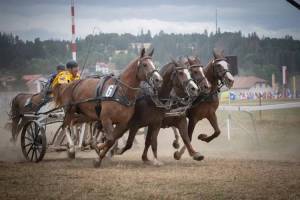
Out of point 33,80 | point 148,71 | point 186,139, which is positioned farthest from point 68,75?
point 33,80

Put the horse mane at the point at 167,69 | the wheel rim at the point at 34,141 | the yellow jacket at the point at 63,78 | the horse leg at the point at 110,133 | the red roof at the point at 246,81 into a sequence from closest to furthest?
the horse leg at the point at 110,133 → the horse mane at the point at 167,69 → the wheel rim at the point at 34,141 → the yellow jacket at the point at 63,78 → the red roof at the point at 246,81

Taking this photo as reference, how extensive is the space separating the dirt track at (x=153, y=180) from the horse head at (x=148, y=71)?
163cm

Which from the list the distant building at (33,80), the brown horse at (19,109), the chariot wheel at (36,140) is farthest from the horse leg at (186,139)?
the distant building at (33,80)

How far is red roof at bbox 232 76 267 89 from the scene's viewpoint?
30.8 m

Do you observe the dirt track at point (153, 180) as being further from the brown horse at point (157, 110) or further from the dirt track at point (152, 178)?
the brown horse at point (157, 110)

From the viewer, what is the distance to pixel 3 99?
29.2m

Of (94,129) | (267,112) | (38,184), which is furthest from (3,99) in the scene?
(38,184)

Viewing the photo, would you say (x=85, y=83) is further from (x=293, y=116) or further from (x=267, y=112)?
(x=267, y=112)

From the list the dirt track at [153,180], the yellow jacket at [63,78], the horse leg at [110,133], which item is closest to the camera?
the dirt track at [153,180]

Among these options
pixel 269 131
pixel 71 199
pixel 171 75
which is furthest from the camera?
pixel 269 131

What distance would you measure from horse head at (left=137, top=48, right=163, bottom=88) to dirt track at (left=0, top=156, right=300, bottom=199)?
1628 millimetres

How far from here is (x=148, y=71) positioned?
12031 millimetres

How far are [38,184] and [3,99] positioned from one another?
19.9 meters

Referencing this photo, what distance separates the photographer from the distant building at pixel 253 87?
29625 millimetres
